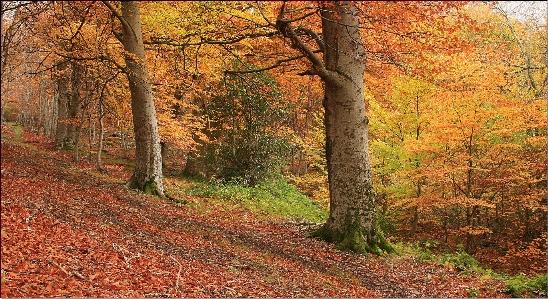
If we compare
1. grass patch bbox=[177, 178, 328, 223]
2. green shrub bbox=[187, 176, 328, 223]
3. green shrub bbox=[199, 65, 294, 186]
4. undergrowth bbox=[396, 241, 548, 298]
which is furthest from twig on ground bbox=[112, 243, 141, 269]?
green shrub bbox=[199, 65, 294, 186]

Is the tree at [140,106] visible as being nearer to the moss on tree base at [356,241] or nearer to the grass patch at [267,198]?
the grass patch at [267,198]

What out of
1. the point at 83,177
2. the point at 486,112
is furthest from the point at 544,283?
the point at 83,177

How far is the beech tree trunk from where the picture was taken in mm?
8907

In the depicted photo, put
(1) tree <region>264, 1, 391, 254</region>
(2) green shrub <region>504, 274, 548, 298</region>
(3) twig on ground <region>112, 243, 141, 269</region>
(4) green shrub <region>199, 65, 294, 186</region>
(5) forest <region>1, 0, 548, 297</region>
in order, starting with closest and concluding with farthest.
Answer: (3) twig on ground <region>112, 243, 141, 269</region>
(5) forest <region>1, 0, 548, 297</region>
(2) green shrub <region>504, 274, 548, 298</region>
(1) tree <region>264, 1, 391, 254</region>
(4) green shrub <region>199, 65, 294, 186</region>

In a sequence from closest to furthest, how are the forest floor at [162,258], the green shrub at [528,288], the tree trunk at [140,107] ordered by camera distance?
the forest floor at [162,258] → the green shrub at [528,288] → the tree trunk at [140,107]

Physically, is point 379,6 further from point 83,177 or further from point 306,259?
point 83,177

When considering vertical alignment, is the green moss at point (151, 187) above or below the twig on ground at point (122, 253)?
above

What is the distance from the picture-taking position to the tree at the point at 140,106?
37.9 feet

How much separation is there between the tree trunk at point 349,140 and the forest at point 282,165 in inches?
1.2

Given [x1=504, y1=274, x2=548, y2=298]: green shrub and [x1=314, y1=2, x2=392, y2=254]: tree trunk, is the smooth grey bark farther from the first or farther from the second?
[x1=504, y1=274, x2=548, y2=298]: green shrub

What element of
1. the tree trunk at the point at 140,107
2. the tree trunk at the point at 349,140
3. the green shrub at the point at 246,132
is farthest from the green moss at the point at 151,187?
the tree trunk at the point at 349,140

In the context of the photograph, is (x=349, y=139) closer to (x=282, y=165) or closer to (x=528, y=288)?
(x=528, y=288)

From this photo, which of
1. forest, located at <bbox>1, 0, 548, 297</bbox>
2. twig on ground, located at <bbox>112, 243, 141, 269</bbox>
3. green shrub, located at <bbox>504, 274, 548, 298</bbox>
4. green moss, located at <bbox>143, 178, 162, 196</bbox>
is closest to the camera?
twig on ground, located at <bbox>112, 243, 141, 269</bbox>

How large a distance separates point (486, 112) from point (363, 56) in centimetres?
562
